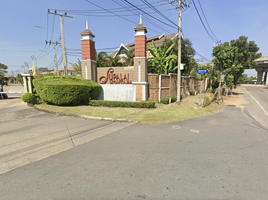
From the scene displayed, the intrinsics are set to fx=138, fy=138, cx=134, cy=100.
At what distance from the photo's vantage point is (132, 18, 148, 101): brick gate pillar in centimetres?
1262

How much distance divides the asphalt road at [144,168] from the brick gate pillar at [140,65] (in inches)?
293

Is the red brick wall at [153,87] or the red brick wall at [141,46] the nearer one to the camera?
the red brick wall at [141,46]

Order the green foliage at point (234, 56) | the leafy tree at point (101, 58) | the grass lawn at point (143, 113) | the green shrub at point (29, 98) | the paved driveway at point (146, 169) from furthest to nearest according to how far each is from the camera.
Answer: the leafy tree at point (101, 58)
the green foliage at point (234, 56)
the green shrub at point (29, 98)
the grass lawn at point (143, 113)
the paved driveway at point (146, 169)

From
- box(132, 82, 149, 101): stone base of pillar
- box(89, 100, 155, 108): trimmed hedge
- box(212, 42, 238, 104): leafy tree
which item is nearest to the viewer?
box(89, 100, 155, 108): trimmed hedge

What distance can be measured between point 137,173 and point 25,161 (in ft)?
10.1

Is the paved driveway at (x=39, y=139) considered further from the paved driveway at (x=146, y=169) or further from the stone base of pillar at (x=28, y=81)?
the stone base of pillar at (x=28, y=81)

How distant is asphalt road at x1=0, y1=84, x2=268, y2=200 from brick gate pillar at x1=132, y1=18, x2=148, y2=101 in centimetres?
743

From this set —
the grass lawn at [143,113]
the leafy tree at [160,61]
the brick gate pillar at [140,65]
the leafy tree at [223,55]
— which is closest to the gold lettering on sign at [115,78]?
the brick gate pillar at [140,65]

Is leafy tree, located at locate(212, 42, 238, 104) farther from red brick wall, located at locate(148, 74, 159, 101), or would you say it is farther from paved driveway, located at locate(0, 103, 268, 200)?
paved driveway, located at locate(0, 103, 268, 200)

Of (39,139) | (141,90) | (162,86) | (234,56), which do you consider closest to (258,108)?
(162,86)

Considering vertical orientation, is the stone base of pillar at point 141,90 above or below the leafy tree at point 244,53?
below

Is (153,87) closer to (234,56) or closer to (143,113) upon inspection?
(143,113)

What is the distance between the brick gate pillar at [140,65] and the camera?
41.4 feet

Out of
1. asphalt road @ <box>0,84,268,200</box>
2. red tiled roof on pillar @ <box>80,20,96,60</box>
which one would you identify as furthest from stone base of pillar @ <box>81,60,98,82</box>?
asphalt road @ <box>0,84,268,200</box>
